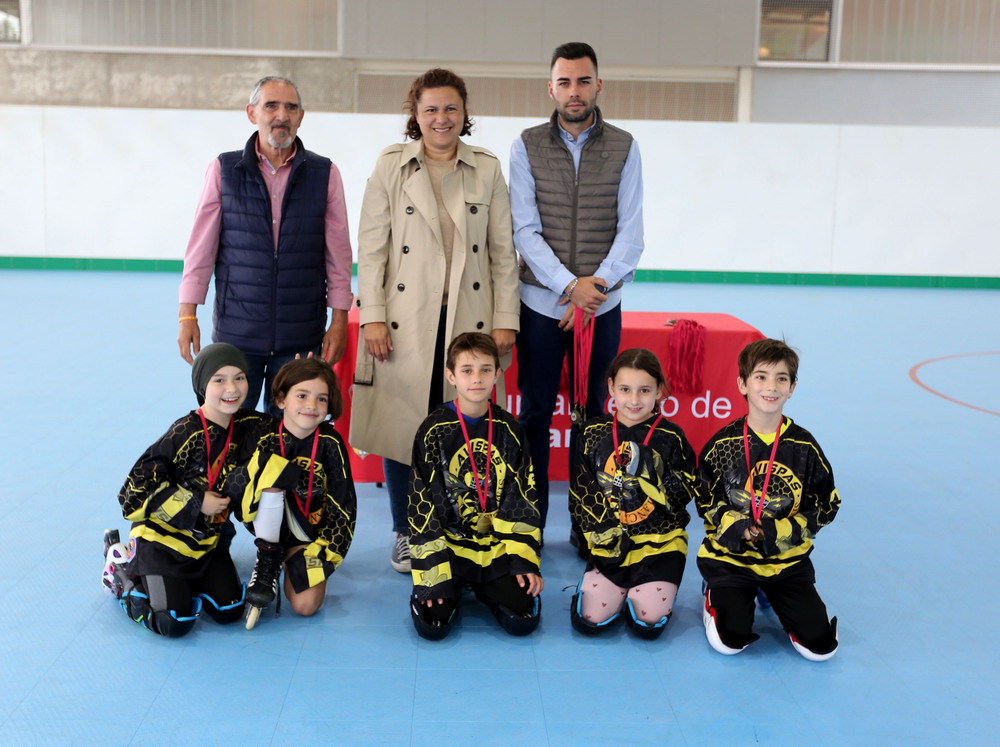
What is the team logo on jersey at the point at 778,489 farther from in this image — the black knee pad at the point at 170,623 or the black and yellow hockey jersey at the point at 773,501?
the black knee pad at the point at 170,623

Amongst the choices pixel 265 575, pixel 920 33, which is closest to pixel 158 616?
pixel 265 575

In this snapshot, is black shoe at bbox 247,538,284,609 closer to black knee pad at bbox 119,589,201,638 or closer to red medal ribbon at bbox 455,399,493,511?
black knee pad at bbox 119,589,201,638

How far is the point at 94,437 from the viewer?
150 inches

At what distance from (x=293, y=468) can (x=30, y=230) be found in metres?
8.56

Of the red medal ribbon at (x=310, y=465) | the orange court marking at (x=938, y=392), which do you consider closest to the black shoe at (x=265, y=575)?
the red medal ribbon at (x=310, y=465)

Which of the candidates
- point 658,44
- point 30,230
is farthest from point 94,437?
point 658,44

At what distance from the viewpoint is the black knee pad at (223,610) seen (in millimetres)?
2320

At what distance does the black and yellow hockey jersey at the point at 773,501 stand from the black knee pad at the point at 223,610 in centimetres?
122

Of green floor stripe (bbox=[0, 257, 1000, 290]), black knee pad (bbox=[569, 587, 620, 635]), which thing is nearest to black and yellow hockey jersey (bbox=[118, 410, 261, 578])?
black knee pad (bbox=[569, 587, 620, 635])

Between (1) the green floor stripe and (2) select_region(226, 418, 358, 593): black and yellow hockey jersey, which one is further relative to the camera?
(1) the green floor stripe

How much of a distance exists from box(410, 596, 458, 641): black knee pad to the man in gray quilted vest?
2.17ft

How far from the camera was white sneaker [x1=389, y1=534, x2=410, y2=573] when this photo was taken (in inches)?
106

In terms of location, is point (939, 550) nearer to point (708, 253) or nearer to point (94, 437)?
point (94, 437)

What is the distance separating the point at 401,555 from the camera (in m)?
2.72
